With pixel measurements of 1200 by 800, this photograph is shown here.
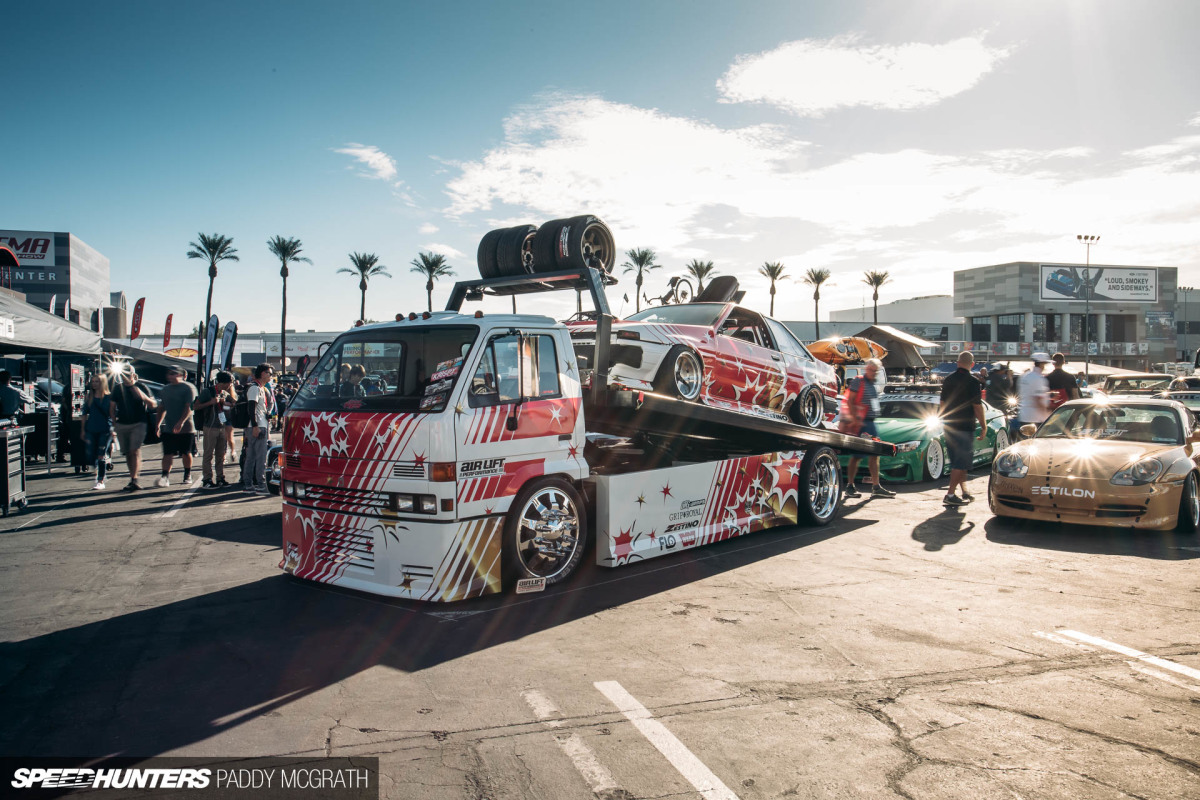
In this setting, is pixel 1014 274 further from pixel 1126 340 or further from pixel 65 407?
pixel 65 407

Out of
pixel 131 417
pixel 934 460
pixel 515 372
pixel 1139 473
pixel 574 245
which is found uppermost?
pixel 574 245

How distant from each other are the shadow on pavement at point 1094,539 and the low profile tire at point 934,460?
11.4 feet

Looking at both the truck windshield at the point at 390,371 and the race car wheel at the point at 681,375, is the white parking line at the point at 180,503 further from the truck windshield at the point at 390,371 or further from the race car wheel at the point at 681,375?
the race car wheel at the point at 681,375

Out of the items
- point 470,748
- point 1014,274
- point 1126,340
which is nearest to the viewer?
point 470,748

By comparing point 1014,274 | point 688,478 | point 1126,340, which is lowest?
point 688,478

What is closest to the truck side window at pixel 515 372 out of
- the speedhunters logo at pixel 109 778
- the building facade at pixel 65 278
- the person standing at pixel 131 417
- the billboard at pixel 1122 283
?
the speedhunters logo at pixel 109 778

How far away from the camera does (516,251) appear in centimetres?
680

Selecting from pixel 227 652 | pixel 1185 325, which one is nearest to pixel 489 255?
pixel 227 652

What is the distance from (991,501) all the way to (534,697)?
6616 millimetres

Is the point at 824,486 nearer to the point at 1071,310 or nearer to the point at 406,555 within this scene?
the point at 406,555

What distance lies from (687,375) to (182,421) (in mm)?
8115

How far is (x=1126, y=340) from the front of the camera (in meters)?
71.9

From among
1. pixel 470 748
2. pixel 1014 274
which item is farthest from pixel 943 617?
pixel 1014 274

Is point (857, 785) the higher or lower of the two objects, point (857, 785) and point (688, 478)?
the lower
